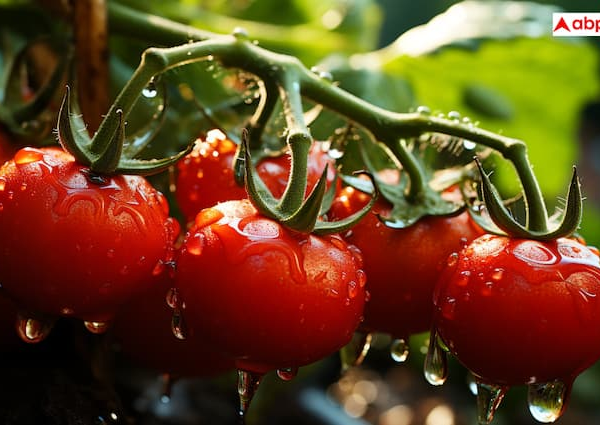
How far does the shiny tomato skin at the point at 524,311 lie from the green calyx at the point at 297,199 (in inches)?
3.7

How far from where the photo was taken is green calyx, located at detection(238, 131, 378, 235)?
0.52m

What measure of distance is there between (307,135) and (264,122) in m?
0.11

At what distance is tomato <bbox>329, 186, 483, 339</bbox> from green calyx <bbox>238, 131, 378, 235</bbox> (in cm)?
4

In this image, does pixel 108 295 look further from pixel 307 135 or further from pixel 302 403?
pixel 302 403

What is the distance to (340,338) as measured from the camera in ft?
1.76

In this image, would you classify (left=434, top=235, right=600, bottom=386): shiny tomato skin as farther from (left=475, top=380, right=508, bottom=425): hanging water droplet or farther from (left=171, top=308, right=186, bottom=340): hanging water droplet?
(left=171, top=308, right=186, bottom=340): hanging water droplet

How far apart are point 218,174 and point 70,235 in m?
0.15

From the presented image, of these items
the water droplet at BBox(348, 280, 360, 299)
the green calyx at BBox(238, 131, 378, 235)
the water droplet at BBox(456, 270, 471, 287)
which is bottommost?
the water droplet at BBox(456, 270, 471, 287)

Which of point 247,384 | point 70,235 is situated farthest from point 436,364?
point 70,235

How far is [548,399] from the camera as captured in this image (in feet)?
1.90

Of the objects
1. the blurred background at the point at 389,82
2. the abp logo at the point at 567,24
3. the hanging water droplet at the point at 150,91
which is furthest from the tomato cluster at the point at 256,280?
the abp logo at the point at 567,24

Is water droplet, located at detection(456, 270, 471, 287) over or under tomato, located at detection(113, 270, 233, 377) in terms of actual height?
over

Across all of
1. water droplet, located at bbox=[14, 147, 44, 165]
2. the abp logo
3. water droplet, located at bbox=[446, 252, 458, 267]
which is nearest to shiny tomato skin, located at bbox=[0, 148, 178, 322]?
water droplet, located at bbox=[14, 147, 44, 165]

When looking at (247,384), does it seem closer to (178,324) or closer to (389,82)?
(178,324)
